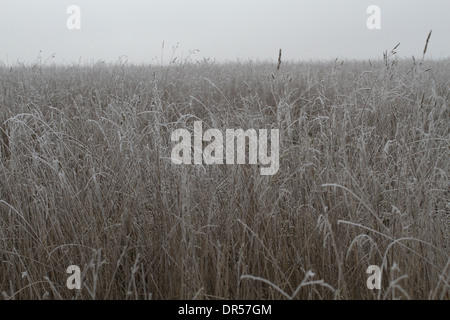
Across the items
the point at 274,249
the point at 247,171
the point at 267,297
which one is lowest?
the point at 267,297

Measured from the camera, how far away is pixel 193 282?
1246 millimetres

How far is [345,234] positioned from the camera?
1.58 metres

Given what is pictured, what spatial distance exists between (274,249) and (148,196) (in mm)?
688

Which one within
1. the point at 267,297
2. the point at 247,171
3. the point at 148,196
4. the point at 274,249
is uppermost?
the point at 247,171

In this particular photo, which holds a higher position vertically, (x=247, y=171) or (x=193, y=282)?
(x=247, y=171)
